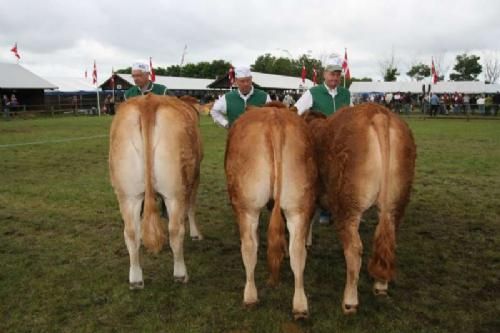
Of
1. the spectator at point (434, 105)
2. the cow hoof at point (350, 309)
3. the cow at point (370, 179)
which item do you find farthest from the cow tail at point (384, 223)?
the spectator at point (434, 105)

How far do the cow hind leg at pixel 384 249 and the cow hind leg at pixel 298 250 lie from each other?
62 centimetres

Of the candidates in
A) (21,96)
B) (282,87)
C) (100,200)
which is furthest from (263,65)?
(100,200)

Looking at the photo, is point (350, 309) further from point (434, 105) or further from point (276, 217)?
point (434, 105)

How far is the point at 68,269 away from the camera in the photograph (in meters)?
5.00

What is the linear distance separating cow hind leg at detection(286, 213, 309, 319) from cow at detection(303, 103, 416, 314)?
38 centimetres

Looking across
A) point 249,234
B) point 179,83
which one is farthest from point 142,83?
point 179,83

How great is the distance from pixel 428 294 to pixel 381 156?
160 centimetres

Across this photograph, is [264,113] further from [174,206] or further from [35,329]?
[35,329]

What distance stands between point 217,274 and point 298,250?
1.42 m

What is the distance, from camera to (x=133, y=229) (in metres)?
4.35

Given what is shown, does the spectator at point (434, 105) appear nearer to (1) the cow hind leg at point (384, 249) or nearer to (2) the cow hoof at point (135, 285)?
(1) the cow hind leg at point (384, 249)

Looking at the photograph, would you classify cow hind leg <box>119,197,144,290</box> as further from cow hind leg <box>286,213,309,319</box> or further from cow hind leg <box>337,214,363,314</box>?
cow hind leg <box>337,214,363,314</box>

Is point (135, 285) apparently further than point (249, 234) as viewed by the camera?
Yes

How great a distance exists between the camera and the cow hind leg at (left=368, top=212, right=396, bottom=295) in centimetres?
385
